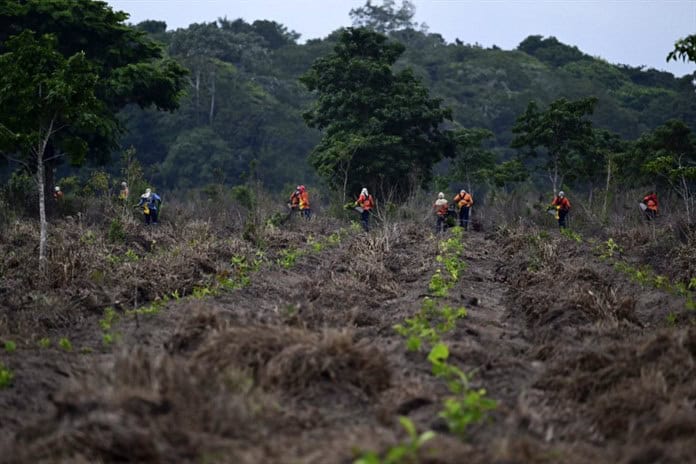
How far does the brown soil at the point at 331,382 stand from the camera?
452 centimetres

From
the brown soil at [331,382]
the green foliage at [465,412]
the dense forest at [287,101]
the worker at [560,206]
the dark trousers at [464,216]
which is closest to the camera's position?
the brown soil at [331,382]

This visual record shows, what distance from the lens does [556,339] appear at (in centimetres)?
787

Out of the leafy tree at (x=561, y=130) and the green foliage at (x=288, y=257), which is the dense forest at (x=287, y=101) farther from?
the green foliage at (x=288, y=257)

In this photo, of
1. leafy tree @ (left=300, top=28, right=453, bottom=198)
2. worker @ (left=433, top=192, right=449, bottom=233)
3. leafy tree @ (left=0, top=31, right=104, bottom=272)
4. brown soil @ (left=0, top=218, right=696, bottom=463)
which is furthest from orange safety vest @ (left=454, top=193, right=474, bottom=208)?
brown soil @ (left=0, top=218, right=696, bottom=463)

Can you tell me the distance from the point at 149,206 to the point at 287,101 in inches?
1586

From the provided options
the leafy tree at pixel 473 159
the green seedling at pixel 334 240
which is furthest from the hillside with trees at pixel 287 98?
the green seedling at pixel 334 240

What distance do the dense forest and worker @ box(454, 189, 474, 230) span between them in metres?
21.7

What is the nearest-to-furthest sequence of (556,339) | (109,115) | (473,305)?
(556,339), (473,305), (109,115)

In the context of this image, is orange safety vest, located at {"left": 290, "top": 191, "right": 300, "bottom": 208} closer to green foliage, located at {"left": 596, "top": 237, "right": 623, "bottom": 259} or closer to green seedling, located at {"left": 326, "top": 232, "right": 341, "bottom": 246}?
green seedling, located at {"left": 326, "top": 232, "right": 341, "bottom": 246}

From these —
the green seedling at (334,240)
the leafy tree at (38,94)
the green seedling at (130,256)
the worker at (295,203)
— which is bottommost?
the green seedling at (334,240)

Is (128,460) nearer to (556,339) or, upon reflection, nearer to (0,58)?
(556,339)

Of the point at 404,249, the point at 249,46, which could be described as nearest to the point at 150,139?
the point at 249,46

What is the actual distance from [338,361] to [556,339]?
278 cm

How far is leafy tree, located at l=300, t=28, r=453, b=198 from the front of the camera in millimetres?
29922
